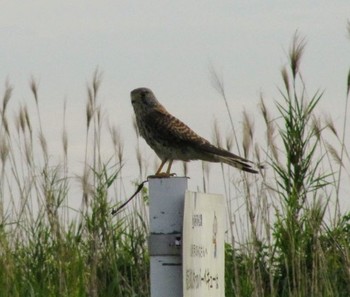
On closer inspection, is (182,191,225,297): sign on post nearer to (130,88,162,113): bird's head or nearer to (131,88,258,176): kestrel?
(131,88,258,176): kestrel

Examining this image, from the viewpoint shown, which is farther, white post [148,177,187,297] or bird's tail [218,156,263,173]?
bird's tail [218,156,263,173]

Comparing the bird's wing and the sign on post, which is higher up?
the bird's wing

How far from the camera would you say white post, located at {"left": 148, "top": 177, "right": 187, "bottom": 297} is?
8.63 feet

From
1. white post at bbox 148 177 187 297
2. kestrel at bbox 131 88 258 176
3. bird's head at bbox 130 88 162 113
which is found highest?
bird's head at bbox 130 88 162 113

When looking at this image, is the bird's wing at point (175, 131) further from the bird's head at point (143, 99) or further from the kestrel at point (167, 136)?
the bird's head at point (143, 99)

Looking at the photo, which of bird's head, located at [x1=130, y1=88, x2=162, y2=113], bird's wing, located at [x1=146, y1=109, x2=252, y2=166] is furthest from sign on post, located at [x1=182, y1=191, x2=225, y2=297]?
bird's head, located at [x1=130, y1=88, x2=162, y2=113]

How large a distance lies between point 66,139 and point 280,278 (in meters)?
1.59

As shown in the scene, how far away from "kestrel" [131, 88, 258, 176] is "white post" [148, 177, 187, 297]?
2367 millimetres

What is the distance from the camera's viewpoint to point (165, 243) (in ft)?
8.63

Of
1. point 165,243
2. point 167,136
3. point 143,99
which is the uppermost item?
point 143,99

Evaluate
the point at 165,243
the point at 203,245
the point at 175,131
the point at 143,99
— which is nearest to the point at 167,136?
the point at 175,131

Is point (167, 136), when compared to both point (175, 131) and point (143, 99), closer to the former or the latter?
point (175, 131)

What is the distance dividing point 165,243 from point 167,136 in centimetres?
310

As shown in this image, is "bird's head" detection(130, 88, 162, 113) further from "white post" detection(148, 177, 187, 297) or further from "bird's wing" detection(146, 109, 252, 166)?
"white post" detection(148, 177, 187, 297)
